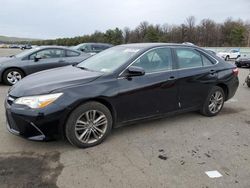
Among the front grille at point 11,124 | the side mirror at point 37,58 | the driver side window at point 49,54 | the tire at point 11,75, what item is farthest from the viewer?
the driver side window at point 49,54

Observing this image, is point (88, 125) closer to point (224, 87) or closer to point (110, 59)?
point (110, 59)

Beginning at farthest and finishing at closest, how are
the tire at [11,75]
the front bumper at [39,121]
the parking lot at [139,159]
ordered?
the tire at [11,75] < the front bumper at [39,121] < the parking lot at [139,159]

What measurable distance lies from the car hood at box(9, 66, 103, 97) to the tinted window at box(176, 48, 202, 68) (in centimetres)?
164

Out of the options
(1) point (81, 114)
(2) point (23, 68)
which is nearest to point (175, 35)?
(2) point (23, 68)

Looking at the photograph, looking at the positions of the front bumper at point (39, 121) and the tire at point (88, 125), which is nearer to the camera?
the front bumper at point (39, 121)

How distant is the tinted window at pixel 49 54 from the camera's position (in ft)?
29.5

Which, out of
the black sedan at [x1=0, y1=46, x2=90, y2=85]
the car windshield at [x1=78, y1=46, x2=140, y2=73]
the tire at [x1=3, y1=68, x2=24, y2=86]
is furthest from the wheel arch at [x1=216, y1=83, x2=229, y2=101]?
the tire at [x1=3, y1=68, x2=24, y2=86]

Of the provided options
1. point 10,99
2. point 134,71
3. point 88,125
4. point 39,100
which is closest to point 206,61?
point 134,71

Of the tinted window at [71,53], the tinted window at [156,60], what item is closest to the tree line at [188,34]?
the tinted window at [71,53]

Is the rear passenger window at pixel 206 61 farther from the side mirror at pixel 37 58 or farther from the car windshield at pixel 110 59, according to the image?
the side mirror at pixel 37 58

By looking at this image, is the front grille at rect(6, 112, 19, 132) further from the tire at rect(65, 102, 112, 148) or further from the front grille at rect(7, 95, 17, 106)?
the tire at rect(65, 102, 112, 148)

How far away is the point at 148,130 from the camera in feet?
14.8

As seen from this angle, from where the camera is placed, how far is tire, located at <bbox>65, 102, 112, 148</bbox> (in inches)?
140

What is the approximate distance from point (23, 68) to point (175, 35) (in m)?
60.9
